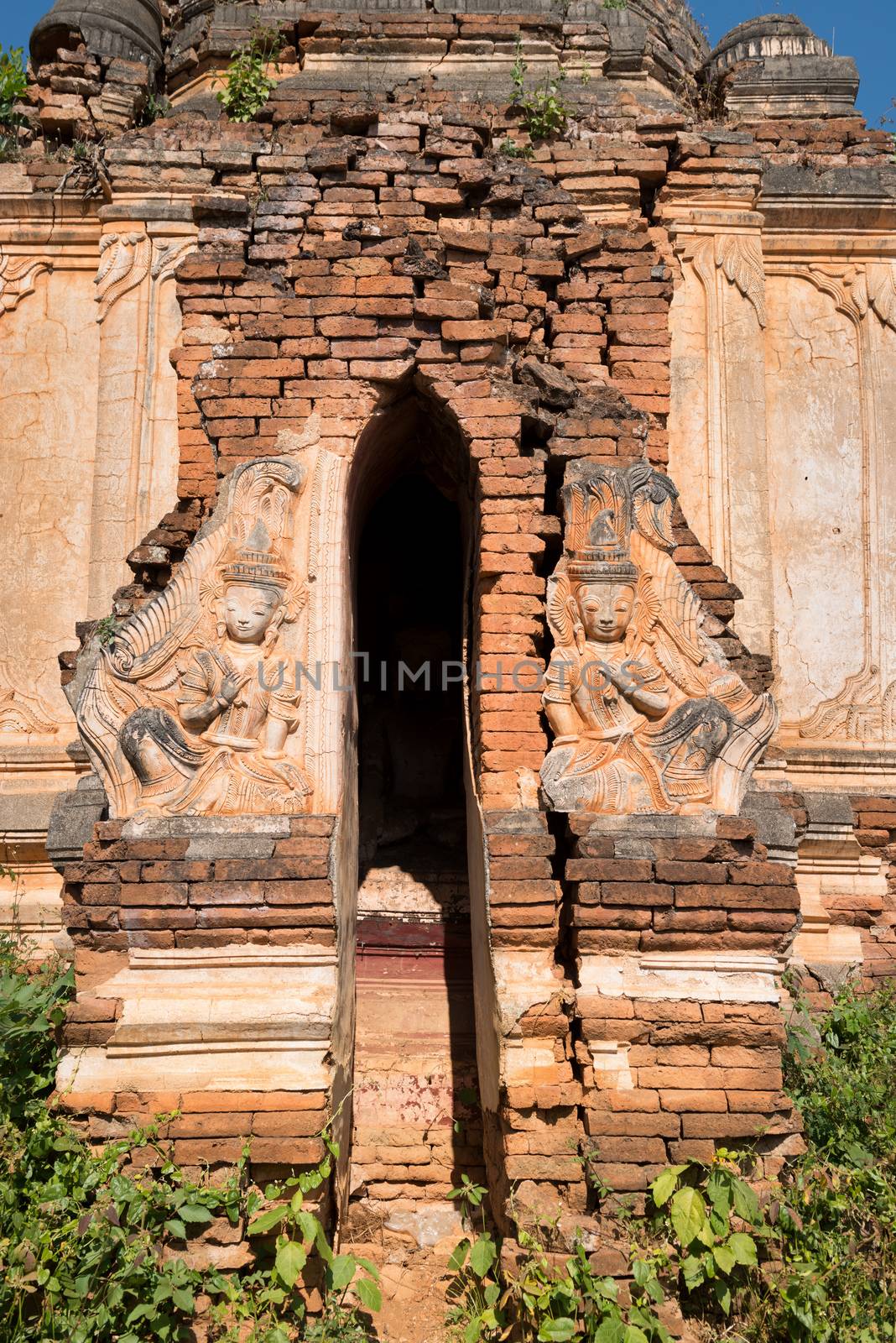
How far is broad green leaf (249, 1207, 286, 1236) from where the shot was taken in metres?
4.39

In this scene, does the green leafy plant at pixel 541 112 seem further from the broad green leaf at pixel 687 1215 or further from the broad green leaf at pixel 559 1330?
the broad green leaf at pixel 559 1330

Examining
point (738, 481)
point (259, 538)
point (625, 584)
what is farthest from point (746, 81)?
point (259, 538)

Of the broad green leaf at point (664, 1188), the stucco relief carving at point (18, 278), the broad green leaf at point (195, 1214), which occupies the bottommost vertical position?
the broad green leaf at point (195, 1214)

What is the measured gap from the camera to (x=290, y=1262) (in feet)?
14.2

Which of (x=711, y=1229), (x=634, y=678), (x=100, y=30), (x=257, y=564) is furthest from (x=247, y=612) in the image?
(x=100, y=30)

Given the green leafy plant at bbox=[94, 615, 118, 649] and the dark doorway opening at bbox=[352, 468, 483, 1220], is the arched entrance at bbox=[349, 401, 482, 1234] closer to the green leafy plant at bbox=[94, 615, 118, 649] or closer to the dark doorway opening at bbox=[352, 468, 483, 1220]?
the dark doorway opening at bbox=[352, 468, 483, 1220]

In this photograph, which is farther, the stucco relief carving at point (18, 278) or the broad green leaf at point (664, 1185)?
the stucco relief carving at point (18, 278)

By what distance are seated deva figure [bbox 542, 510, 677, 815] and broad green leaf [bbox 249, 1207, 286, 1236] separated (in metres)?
1.99

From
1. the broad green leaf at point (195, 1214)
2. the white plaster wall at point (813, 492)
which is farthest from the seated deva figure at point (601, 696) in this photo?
the white plaster wall at point (813, 492)

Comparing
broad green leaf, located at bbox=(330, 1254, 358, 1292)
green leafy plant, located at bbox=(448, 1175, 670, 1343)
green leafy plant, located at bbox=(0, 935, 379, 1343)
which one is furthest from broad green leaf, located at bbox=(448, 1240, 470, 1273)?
broad green leaf, located at bbox=(330, 1254, 358, 1292)

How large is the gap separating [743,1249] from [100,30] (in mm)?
8769

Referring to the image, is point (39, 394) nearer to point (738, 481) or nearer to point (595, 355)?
point (595, 355)

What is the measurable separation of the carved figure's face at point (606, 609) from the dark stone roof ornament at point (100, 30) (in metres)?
5.92

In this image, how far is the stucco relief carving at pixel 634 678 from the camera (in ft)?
17.3
